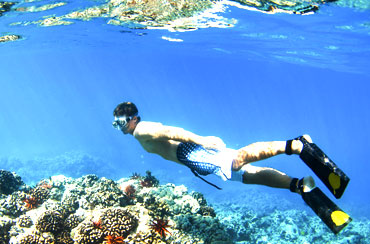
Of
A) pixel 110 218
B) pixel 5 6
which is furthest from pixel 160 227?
pixel 5 6

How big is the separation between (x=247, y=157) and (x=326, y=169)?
1.32 meters

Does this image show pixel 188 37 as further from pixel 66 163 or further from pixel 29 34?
pixel 66 163

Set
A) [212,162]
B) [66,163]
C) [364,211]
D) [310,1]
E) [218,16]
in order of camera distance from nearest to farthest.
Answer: [212,162]
[310,1]
[218,16]
[364,211]
[66,163]

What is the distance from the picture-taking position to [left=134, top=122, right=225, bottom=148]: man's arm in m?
4.55

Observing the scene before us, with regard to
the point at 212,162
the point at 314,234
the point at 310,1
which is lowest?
the point at 314,234

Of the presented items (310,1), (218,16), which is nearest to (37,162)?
(218,16)

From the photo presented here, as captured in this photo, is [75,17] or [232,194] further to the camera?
[232,194]

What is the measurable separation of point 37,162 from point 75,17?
23542mm

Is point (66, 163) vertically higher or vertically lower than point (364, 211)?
higher

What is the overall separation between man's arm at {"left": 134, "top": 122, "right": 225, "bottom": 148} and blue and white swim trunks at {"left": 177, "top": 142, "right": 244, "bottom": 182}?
0.28 metres

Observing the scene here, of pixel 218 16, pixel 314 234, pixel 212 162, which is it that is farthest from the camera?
pixel 218 16

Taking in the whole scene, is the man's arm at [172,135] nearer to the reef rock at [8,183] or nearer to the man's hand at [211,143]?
the man's hand at [211,143]

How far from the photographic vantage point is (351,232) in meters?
12.9

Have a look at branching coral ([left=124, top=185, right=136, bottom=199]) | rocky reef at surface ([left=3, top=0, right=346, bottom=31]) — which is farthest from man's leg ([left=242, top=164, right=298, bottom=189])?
rocky reef at surface ([left=3, top=0, right=346, bottom=31])
